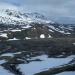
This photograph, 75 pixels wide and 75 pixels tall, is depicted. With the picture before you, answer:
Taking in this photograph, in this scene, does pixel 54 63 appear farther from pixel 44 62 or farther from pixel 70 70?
pixel 70 70

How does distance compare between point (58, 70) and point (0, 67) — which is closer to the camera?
point (58, 70)

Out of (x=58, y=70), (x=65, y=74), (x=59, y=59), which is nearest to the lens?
(x=65, y=74)

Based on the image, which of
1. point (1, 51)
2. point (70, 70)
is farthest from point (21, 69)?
point (1, 51)

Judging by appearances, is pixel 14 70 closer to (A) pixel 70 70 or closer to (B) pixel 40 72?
(B) pixel 40 72

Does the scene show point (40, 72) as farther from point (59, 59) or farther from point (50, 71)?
point (59, 59)

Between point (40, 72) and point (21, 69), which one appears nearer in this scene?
point (40, 72)

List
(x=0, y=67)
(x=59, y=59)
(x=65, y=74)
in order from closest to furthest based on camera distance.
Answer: (x=65, y=74) → (x=0, y=67) → (x=59, y=59)

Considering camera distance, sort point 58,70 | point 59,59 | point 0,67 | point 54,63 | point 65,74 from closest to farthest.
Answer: point 65,74
point 58,70
point 0,67
point 54,63
point 59,59

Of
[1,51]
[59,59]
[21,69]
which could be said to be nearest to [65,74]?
[21,69]

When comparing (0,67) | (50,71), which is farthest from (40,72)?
(0,67)
